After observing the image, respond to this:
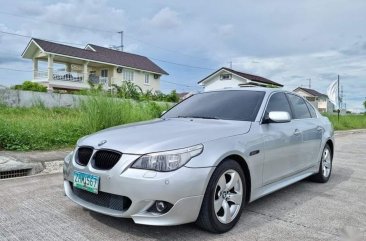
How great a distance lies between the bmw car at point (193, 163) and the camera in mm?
3113

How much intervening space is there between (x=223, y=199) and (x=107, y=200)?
3.67ft

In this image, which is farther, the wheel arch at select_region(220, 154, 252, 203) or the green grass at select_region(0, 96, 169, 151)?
the green grass at select_region(0, 96, 169, 151)

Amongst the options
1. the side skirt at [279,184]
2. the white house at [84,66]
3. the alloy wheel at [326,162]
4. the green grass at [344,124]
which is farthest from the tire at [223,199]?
the white house at [84,66]

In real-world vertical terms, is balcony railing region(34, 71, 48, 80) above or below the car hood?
above

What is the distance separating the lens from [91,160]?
3451 mm

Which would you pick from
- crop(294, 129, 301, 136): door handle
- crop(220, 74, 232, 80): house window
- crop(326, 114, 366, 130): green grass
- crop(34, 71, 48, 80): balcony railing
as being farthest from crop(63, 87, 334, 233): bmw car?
crop(220, 74, 232, 80): house window

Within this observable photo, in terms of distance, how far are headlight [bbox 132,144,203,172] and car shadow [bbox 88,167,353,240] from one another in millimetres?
724

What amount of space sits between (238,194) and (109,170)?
1.35 m

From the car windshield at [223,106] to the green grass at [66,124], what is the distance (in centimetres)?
361

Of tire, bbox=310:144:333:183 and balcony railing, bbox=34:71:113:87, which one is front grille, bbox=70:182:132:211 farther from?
balcony railing, bbox=34:71:113:87

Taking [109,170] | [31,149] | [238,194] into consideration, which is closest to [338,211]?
[238,194]

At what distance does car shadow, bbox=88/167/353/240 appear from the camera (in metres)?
3.43

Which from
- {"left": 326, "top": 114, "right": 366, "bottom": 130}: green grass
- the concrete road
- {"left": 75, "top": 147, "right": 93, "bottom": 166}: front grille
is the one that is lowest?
the concrete road

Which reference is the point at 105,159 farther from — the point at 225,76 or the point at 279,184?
the point at 225,76
